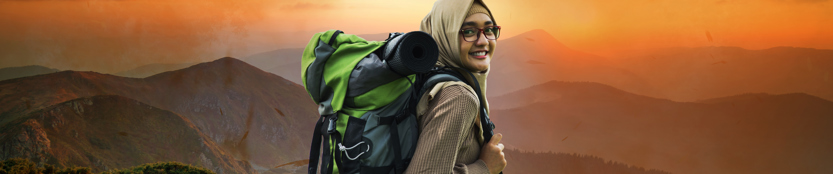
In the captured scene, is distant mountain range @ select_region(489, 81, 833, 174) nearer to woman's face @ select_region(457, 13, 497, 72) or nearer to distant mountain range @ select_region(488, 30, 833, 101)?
distant mountain range @ select_region(488, 30, 833, 101)

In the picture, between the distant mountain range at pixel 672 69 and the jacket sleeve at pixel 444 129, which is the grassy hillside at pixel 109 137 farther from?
the jacket sleeve at pixel 444 129

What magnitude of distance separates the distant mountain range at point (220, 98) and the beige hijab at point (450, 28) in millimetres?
4475

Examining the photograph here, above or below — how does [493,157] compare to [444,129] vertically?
below

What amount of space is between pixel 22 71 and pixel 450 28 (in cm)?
538

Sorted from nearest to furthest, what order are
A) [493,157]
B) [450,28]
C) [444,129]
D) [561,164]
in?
[444,129]
[493,157]
[450,28]
[561,164]

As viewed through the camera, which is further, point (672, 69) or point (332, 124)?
point (672, 69)

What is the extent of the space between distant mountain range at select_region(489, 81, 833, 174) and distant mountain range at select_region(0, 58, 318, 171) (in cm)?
239

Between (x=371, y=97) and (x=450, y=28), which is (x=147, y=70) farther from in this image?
(x=371, y=97)

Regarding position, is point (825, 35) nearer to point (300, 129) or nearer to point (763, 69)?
point (763, 69)

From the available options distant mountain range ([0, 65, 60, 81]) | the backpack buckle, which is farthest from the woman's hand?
distant mountain range ([0, 65, 60, 81])

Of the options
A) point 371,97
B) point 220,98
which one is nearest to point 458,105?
point 371,97

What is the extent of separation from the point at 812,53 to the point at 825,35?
Answer: 0.71ft

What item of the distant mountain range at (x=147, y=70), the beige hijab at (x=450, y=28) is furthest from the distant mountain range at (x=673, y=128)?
the beige hijab at (x=450, y=28)

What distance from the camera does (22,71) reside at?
223 inches
